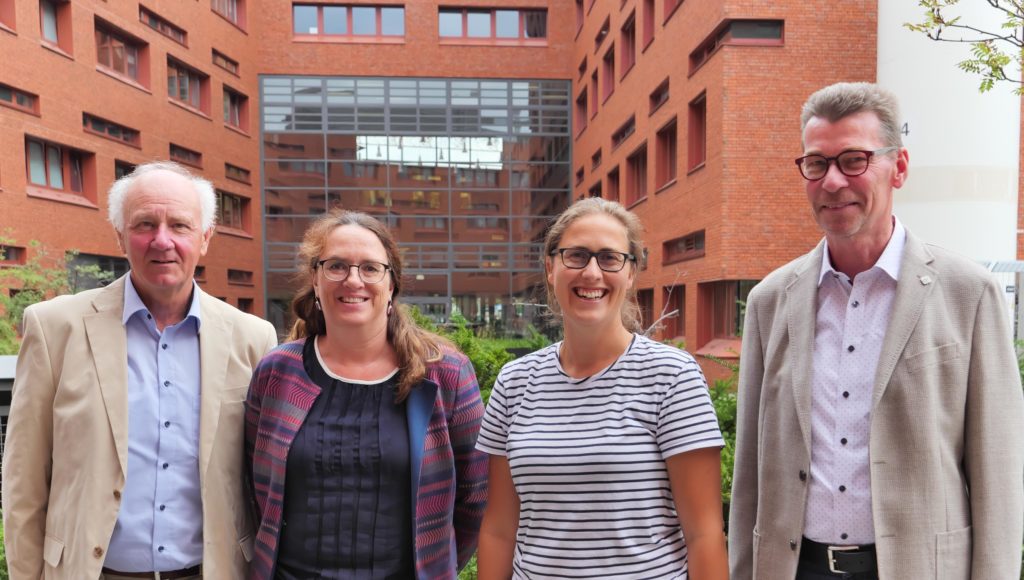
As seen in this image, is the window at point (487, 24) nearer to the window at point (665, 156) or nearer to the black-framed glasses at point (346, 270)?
the window at point (665, 156)

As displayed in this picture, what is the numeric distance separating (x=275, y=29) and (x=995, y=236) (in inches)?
1076

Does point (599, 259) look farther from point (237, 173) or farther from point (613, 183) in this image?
point (237, 173)

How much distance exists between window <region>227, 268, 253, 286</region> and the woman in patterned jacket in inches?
1011

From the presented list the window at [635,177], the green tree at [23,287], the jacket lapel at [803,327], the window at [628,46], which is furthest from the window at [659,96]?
the jacket lapel at [803,327]

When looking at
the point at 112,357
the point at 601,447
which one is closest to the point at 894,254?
the point at 601,447

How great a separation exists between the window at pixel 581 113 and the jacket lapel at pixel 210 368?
25.8 meters

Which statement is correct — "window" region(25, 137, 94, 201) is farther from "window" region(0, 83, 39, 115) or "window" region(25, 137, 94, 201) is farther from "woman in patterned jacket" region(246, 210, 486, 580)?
"woman in patterned jacket" region(246, 210, 486, 580)

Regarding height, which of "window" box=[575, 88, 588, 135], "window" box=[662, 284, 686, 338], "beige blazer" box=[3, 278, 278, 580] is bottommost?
"window" box=[662, 284, 686, 338]

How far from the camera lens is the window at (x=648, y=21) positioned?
751 inches

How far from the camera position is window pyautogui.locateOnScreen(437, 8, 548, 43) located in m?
28.0

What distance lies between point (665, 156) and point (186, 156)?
1839 centimetres

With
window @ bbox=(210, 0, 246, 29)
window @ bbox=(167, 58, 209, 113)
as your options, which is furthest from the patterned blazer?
window @ bbox=(210, 0, 246, 29)

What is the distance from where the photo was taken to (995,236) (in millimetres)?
11008

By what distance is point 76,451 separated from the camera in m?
2.23
